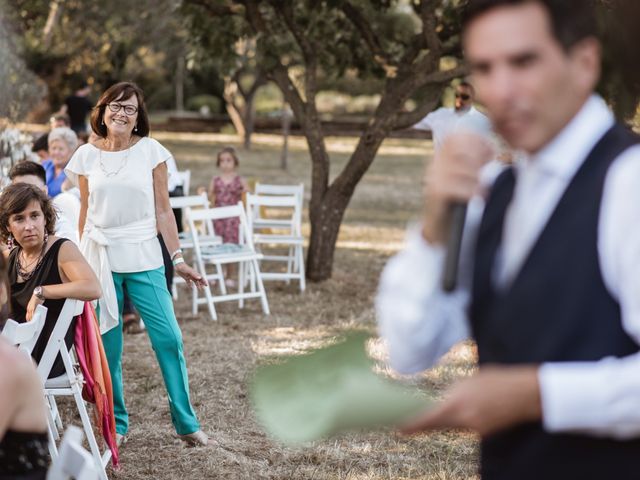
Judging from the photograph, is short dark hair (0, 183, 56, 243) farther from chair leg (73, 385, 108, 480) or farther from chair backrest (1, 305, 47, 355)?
chair leg (73, 385, 108, 480)

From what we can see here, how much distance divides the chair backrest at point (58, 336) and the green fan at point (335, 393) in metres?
2.08

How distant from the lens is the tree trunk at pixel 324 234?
1080 cm

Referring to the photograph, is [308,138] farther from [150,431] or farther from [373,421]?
[373,421]

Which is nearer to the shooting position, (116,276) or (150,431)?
(116,276)

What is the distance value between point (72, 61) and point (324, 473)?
28.1 metres

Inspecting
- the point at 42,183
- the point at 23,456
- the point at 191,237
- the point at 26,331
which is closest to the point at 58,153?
the point at 42,183

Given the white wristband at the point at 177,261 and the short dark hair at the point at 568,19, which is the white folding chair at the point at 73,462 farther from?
the white wristband at the point at 177,261

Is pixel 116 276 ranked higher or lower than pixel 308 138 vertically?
higher

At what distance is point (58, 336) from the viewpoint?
180 inches

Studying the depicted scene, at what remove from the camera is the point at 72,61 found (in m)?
31.2

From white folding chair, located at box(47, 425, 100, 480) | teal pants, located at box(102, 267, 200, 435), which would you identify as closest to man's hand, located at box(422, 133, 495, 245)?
white folding chair, located at box(47, 425, 100, 480)

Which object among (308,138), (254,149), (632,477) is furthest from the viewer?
(254,149)

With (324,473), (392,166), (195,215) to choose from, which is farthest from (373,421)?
(392,166)

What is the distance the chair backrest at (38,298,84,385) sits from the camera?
457 centimetres
